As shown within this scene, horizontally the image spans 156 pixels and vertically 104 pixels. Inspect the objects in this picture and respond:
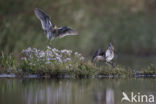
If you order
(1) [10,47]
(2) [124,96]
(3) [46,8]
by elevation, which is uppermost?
(3) [46,8]

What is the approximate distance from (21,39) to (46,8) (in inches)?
106

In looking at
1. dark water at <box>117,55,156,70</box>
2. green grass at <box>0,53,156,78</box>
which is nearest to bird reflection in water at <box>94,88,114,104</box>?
green grass at <box>0,53,156,78</box>

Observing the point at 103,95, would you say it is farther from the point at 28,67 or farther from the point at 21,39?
the point at 21,39

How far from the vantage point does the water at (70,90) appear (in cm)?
1279

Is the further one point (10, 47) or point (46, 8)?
point (46, 8)

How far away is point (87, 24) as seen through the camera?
26594mm

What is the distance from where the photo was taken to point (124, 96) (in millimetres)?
13328

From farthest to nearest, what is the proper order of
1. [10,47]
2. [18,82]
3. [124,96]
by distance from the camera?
[10,47]
[18,82]
[124,96]

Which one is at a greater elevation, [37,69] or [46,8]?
[46,8]

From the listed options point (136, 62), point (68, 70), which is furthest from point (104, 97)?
point (136, 62)

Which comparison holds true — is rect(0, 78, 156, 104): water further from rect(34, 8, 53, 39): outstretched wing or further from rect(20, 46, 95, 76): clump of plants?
rect(34, 8, 53, 39): outstretched wing

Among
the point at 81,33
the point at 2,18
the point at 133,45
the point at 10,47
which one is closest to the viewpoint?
the point at 10,47

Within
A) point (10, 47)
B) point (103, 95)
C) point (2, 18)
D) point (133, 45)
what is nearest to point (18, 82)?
point (103, 95)

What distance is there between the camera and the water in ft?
42.0
